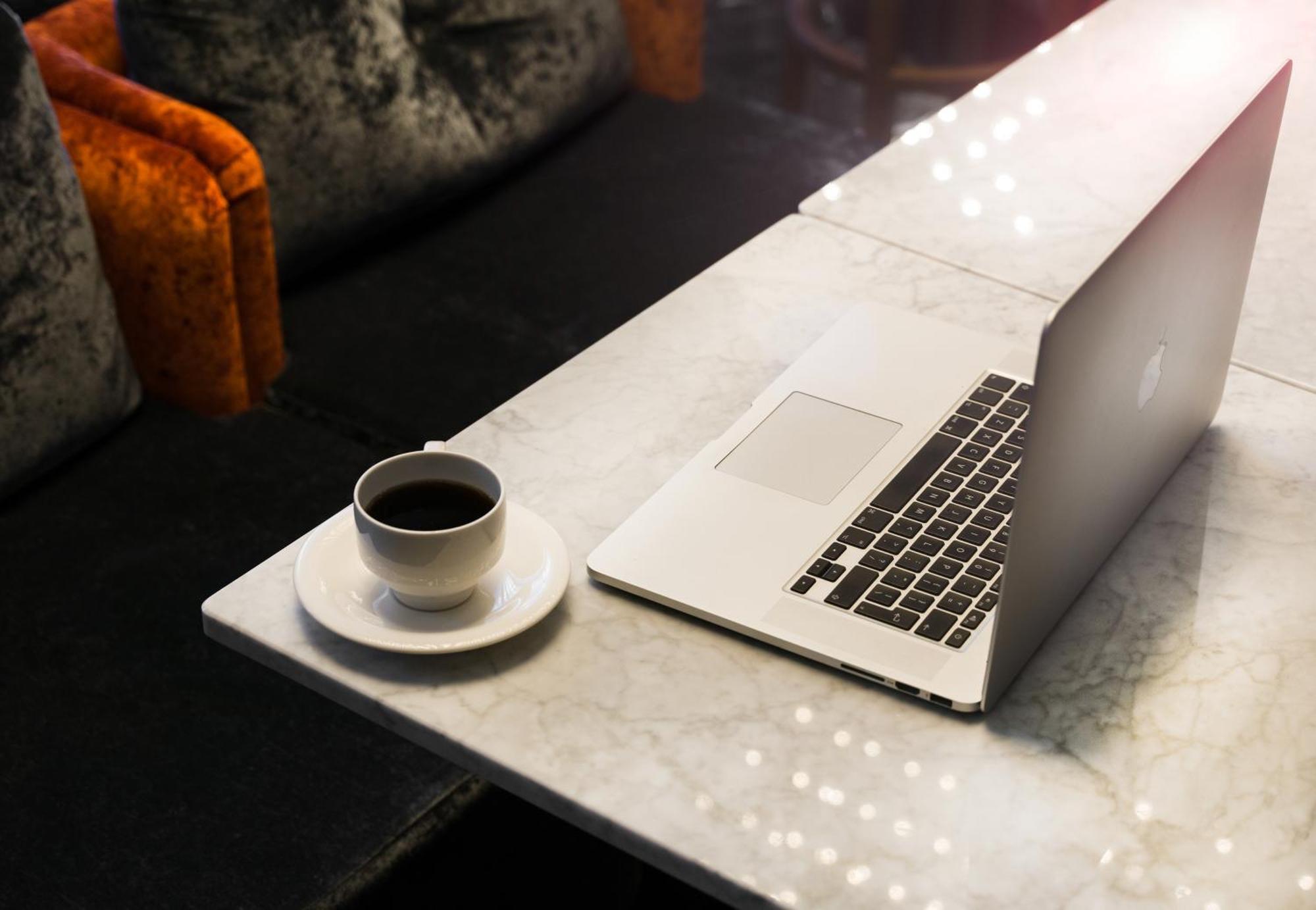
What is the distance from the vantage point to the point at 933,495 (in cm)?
94

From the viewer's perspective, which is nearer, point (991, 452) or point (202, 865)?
point (991, 452)

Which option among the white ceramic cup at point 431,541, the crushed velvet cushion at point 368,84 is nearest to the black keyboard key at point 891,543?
the white ceramic cup at point 431,541

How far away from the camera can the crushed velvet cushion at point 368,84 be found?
5.60ft

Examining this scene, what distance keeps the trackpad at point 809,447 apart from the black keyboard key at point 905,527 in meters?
0.05

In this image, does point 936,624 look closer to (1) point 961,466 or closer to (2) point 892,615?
(2) point 892,615

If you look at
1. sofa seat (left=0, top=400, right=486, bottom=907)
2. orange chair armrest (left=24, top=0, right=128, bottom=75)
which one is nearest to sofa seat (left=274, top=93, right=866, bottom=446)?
sofa seat (left=0, top=400, right=486, bottom=907)

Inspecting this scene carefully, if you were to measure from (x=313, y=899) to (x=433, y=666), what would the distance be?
38cm

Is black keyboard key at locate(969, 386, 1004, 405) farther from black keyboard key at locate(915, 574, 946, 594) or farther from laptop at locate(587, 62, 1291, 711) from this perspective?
black keyboard key at locate(915, 574, 946, 594)

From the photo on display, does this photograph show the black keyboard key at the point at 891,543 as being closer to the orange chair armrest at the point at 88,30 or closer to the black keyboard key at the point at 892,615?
the black keyboard key at the point at 892,615

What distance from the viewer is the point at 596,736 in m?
0.78

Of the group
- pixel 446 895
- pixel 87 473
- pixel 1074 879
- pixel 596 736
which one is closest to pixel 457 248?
pixel 87 473

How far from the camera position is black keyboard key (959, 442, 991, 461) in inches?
38.4

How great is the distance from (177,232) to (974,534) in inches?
39.4

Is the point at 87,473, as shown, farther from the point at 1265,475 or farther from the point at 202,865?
the point at 1265,475
